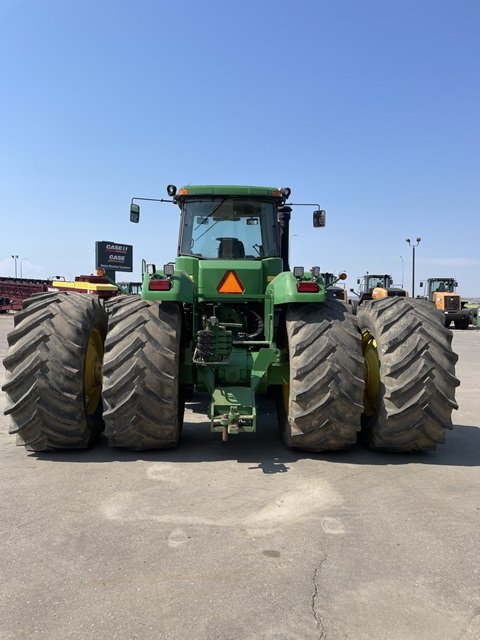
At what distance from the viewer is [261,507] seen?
3631 mm

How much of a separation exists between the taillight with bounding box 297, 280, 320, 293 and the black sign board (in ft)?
150

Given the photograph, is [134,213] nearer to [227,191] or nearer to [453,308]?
[227,191]

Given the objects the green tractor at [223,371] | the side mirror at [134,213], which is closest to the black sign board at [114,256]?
the side mirror at [134,213]

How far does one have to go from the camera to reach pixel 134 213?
7.44m

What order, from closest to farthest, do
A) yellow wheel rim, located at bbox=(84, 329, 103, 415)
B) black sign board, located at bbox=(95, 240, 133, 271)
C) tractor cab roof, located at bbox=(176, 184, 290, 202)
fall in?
yellow wheel rim, located at bbox=(84, 329, 103, 415) < tractor cab roof, located at bbox=(176, 184, 290, 202) < black sign board, located at bbox=(95, 240, 133, 271)

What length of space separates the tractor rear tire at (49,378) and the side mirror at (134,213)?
2.73 m

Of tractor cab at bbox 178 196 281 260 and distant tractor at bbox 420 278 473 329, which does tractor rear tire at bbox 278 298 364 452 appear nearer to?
tractor cab at bbox 178 196 281 260

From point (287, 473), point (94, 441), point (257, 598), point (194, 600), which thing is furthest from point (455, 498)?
point (94, 441)

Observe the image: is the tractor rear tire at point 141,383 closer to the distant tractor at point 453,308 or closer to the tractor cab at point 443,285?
the distant tractor at point 453,308

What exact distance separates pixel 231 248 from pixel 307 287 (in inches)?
67.4

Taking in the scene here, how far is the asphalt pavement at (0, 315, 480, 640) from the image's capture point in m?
2.36

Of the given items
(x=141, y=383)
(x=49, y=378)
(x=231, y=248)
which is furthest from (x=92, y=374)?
(x=231, y=248)

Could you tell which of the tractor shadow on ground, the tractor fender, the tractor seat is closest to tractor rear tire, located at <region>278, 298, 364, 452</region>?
the tractor shadow on ground

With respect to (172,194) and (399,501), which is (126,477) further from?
(172,194)
